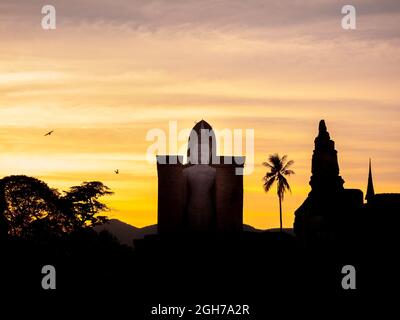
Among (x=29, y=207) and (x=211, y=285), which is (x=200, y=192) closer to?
(x=211, y=285)

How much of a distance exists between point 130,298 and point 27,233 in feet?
82.9

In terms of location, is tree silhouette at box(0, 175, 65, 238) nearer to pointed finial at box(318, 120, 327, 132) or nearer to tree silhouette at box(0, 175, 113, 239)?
tree silhouette at box(0, 175, 113, 239)

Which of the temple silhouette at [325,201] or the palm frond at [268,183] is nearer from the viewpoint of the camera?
the temple silhouette at [325,201]

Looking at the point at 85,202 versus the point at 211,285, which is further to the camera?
the point at 85,202

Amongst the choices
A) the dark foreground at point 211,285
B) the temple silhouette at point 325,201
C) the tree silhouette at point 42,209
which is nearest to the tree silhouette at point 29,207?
the tree silhouette at point 42,209

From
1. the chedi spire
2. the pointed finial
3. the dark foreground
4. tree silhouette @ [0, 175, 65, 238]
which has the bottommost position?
the dark foreground

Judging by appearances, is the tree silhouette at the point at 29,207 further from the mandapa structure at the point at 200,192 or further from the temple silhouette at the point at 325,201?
the mandapa structure at the point at 200,192

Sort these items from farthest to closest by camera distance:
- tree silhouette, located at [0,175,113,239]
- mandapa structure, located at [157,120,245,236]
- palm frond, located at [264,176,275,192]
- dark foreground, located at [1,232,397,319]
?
palm frond, located at [264,176,275,192], tree silhouette, located at [0,175,113,239], mandapa structure, located at [157,120,245,236], dark foreground, located at [1,232,397,319]

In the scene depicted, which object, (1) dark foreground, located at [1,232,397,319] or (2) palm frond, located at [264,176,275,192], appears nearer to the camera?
(1) dark foreground, located at [1,232,397,319]

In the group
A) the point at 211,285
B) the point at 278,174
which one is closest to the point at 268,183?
the point at 278,174

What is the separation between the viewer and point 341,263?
36.3 m

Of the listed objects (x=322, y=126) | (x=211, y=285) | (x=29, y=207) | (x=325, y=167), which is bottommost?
(x=211, y=285)

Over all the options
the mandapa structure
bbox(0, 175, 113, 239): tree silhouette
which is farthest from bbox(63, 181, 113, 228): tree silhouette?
the mandapa structure
